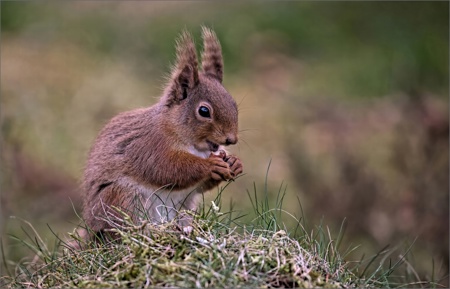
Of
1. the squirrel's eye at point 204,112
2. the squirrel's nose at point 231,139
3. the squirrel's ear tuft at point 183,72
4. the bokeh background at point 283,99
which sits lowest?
the bokeh background at point 283,99

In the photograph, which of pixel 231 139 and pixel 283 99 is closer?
pixel 231 139

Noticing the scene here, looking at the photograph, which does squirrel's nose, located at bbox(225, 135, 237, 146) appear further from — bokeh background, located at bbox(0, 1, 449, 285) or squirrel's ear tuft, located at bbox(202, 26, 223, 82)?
bokeh background, located at bbox(0, 1, 449, 285)

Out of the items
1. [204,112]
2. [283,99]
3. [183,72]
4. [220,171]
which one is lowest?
[283,99]

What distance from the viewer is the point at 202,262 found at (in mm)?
3385

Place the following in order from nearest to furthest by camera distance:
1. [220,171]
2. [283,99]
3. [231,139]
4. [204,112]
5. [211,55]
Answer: [220,171] < [231,139] < [204,112] < [211,55] < [283,99]

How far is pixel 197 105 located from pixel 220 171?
51 cm

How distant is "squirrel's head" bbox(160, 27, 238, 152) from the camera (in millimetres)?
5164

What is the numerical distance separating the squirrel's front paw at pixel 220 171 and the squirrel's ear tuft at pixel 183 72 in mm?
A: 569

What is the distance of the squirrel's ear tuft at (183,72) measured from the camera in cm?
524

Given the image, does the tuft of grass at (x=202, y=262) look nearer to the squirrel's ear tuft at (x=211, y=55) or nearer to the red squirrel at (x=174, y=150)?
the red squirrel at (x=174, y=150)

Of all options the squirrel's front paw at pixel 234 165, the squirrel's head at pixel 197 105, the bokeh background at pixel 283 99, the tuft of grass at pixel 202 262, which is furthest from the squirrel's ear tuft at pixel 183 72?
the bokeh background at pixel 283 99

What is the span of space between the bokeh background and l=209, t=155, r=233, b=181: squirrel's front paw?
2.39 metres

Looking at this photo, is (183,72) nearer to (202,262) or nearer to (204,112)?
(204,112)

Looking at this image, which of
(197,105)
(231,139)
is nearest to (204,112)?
(197,105)
